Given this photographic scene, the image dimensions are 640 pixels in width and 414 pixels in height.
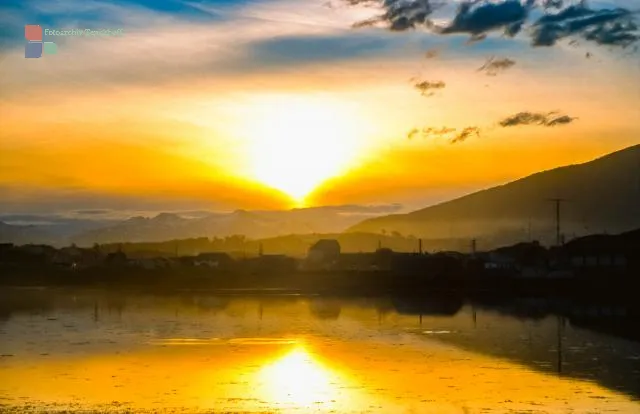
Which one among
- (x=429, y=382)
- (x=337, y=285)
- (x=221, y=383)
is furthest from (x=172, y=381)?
(x=337, y=285)

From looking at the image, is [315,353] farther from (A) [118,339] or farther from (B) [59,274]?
(B) [59,274]

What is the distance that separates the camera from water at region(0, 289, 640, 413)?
23.0m

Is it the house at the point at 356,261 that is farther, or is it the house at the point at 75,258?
the house at the point at 75,258

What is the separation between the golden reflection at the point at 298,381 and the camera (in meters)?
23.4

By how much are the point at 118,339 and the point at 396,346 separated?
11289 millimetres

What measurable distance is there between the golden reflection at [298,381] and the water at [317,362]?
49 millimetres

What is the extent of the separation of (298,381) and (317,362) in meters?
4.38

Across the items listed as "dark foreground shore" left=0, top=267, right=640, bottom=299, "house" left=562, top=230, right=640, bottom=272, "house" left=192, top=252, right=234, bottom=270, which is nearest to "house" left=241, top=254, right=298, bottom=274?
"house" left=192, top=252, right=234, bottom=270

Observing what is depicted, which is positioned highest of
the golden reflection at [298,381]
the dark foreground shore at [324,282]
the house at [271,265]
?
the house at [271,265]

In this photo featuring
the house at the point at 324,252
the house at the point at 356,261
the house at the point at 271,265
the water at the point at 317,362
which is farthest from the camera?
the house at the point at 324,252

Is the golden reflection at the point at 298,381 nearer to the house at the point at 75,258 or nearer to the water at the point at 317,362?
the water at the point at 317,362

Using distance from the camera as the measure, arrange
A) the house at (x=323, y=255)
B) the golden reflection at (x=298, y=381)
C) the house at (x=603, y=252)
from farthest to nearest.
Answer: the house at (x=323, y=255) → the house at (x=603, y=252) → the golden reflection at (x=298, y=381)

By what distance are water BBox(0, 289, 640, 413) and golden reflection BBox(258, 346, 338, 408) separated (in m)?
0.05

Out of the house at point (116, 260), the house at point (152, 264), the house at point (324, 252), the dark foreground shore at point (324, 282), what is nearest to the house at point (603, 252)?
the dark foreground shore at point (324, 282)
